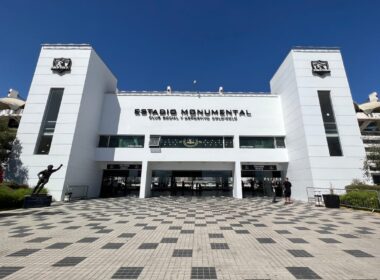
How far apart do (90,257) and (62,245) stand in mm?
1282

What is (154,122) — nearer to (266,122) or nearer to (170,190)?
(170,190)

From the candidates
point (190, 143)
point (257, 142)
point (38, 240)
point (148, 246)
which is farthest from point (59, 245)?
point (257, 142)

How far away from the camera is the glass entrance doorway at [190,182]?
1995cm

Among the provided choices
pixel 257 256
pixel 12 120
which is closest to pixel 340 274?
pixel 257 256

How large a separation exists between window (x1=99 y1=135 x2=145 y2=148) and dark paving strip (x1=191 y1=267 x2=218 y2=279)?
15.5m

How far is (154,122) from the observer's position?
18234 millimetres

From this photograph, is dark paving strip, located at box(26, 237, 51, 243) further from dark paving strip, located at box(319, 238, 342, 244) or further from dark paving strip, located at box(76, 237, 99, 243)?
dark paving strip, located at box(319, 238, 342, 244)

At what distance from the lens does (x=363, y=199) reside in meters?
9.97

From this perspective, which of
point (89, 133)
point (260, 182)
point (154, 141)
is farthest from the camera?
point (260, 182)

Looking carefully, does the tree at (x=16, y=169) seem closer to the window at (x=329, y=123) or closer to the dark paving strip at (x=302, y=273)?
the dark paving strip at (x=302, y=273)

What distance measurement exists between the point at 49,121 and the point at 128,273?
16863mm

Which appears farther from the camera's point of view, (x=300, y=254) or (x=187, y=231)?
(x=187, y=231)

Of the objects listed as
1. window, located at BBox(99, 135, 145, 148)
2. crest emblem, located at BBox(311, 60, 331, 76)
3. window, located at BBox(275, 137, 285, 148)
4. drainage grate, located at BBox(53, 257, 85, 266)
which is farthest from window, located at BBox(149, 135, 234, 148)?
drainage grate, located at BBox(53, 257, 85, 266)

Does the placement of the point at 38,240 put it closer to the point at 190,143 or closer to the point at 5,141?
the point at 190,143
